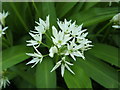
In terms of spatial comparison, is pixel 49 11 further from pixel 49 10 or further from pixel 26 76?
pixel 26 76

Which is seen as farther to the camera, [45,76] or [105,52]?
[105,52]

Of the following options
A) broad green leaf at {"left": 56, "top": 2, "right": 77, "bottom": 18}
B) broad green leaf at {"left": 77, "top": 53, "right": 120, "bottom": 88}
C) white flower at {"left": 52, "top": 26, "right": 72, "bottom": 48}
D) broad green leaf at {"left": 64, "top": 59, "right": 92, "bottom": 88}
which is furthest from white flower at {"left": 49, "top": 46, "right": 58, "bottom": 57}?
broad green leaf at {"left": 56, "top": 2, "right": 77, "bottom": 18}

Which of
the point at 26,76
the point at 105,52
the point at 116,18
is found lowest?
the point at 26,76

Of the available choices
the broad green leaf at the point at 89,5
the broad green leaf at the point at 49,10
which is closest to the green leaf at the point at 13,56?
the broad green leaf at the point at 49,10

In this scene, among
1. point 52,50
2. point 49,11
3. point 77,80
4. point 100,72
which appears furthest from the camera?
point 49,11

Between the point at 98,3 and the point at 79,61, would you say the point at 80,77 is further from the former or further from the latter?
the point at 98,3

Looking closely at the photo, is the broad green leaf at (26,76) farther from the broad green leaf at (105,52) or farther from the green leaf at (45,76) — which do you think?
the broad green leaf at (105,52)

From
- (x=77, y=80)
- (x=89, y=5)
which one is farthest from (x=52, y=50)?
(x=89, y=5)
